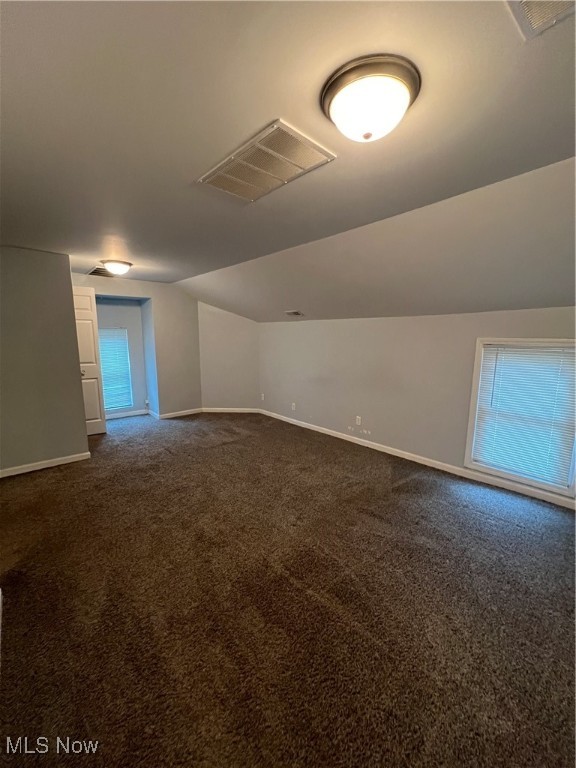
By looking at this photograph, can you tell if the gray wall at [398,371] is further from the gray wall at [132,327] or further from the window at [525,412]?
the gray wall at [132,327]

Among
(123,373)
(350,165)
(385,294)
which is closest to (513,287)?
(385,294)

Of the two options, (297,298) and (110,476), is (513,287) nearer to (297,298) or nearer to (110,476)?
(297,298)

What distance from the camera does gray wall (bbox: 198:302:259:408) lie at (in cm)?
594

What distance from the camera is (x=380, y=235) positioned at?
2.52 meters

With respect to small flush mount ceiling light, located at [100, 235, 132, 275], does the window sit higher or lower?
lower

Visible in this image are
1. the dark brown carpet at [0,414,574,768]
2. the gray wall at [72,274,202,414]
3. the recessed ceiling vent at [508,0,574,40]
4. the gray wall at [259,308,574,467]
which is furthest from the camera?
the gray wall at [72,274,202,414]

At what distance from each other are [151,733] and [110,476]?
2.69 metres

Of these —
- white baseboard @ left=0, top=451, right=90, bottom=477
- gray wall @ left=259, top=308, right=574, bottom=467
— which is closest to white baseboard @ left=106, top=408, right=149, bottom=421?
white baseboard @ left=0, top=451, right=90, bottom=477

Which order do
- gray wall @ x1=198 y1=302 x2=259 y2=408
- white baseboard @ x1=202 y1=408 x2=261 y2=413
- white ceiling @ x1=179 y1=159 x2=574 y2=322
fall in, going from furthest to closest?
white baseboard @ x1=202 y1=408 x2=261 y2=413, gray wall @ x1=198 y1=302 x2=259 y2=408, white ceiling @ x1=179 y1=159 x2=574 y2=322

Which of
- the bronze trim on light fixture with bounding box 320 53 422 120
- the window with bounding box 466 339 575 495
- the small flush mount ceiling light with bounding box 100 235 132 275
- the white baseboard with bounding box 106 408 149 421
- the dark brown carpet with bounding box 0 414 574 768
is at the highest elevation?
the small flush mount ceiling light with bounding box 100 235 132 275

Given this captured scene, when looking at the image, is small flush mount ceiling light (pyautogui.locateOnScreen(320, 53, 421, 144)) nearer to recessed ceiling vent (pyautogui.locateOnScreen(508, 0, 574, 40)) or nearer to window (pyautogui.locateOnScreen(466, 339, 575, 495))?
recessed ceiling vent (pyautogui.locateOnScreen(508, 0, 574, 40))

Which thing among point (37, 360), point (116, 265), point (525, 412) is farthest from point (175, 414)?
point (525, 412)

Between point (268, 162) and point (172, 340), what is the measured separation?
15.0 feet

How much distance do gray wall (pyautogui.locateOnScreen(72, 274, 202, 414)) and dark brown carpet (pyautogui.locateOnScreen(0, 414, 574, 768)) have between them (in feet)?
9.24
